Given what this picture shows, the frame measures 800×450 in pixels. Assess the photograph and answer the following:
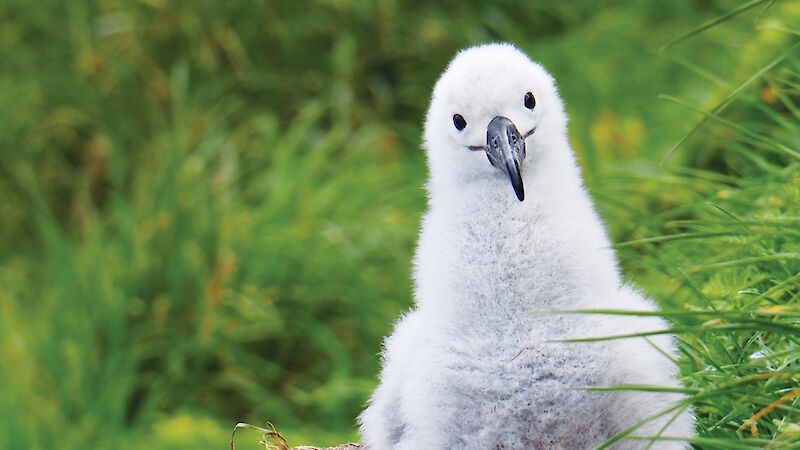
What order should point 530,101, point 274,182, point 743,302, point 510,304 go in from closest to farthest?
point 510,304 → point 530,101 → point 743,302 → point 274,182

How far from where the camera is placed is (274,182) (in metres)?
5.78

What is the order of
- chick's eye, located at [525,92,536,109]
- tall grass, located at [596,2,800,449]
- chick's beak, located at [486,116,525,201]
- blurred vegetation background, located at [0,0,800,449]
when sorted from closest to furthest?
1. tall grass, located at [596,2,800,449]
2. chick's beak, located at [486,116,525,201]
3. chick's eye, located at [525,92,536,109]
4. blurred vegetation background, located at [0,0,800,449]

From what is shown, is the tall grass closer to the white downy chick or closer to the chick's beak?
the white downy chick

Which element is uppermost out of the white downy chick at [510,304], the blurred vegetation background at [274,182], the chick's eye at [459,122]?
the blurred vegetation background at [274,182]

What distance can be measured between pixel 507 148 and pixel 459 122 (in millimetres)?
226

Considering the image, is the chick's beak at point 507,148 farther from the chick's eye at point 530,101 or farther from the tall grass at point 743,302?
the tall grass at point 743,302

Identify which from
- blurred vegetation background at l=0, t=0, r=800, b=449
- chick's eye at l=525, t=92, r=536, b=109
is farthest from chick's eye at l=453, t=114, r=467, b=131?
blurred vegetation background at l=0, t=0, r=800, b=449

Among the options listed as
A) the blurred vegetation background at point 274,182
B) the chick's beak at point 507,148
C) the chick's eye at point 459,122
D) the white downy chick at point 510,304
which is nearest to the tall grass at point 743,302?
the blurred vegetation background at point 274,182

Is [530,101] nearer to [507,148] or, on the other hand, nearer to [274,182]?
[507,148]

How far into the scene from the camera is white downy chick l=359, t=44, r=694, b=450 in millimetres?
1909

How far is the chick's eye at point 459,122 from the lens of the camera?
221 centimetres

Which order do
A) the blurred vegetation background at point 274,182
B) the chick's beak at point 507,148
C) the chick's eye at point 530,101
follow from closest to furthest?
the chick's beak at point 507,148
the chick's eye at point 530,101
the blurred vegetation background at point 274,182

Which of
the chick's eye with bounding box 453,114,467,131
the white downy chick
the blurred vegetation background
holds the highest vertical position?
the blurred vegetation background

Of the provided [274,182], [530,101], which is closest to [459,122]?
[530,101]
